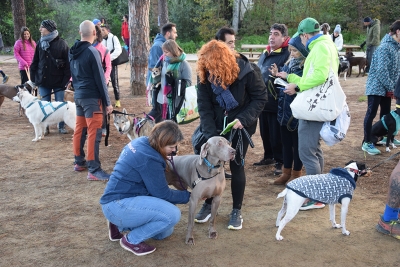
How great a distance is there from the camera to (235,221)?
419 cm

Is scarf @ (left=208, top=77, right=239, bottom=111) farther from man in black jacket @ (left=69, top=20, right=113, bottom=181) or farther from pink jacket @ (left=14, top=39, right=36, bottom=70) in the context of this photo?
pink jacket @ (left=14, top=39, right=36, bottom=70)

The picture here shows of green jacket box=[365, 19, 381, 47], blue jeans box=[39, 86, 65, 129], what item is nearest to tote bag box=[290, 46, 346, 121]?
blue jeans box=[39, 86, 65, 129]

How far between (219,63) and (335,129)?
140 cm

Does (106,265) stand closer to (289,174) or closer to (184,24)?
(289,174)

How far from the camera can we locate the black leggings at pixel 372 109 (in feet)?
21.0

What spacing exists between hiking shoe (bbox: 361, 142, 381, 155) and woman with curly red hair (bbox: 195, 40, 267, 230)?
131 inches

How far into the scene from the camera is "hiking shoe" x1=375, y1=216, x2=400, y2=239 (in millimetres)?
3965

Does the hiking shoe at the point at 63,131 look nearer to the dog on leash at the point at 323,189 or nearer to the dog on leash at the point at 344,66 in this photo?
the dog on leash at the point at 323,189

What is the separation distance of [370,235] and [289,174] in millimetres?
1431

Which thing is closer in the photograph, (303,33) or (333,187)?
(333,187)

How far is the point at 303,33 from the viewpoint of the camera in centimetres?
425

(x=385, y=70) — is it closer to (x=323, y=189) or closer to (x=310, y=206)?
(x=310, y=206)

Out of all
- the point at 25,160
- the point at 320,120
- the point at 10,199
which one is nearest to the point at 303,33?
the point at 320,120

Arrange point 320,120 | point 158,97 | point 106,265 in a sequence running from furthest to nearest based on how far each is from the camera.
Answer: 1. point 158,97
2. point 320,120
3. point 106,265
